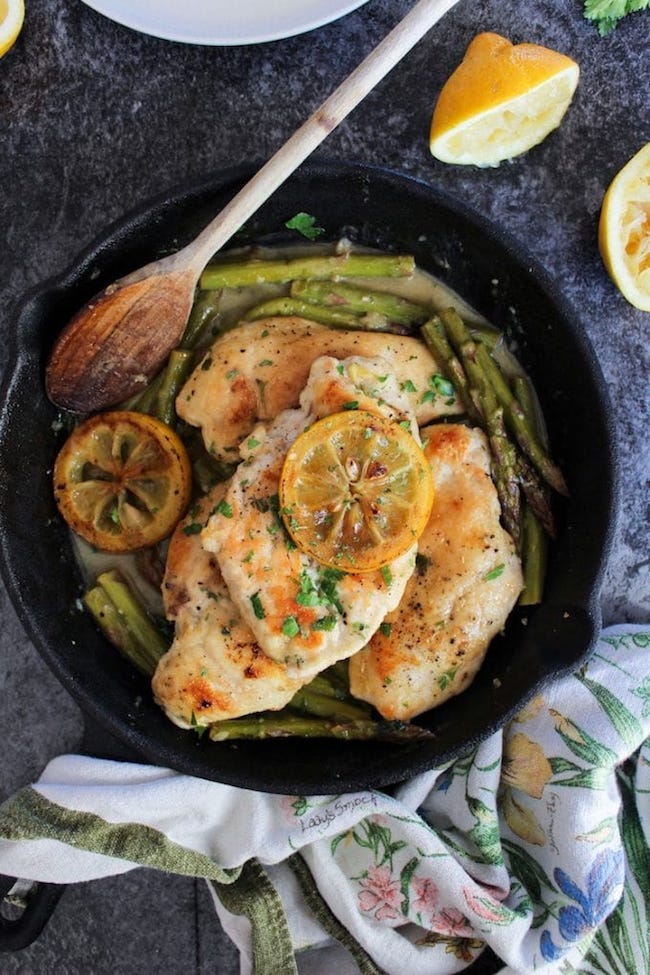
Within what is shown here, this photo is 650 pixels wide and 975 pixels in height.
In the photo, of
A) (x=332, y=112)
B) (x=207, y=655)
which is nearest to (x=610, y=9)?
(x=332, y=112)

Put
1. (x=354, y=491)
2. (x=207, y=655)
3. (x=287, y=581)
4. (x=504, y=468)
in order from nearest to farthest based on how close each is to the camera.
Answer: (x=354, y=491), (x=287, y=581), (x=207, y=655), (x=504, y=468)

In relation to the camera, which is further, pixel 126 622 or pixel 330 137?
pixel 330 137

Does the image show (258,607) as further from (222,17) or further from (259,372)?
(222,17)

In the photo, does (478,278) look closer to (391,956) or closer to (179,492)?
(179,492)

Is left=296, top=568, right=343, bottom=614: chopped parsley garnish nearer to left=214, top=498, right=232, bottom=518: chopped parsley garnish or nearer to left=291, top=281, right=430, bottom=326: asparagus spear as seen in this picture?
left=214, top=498, right=232, bottom=518: chopped parsley garnish

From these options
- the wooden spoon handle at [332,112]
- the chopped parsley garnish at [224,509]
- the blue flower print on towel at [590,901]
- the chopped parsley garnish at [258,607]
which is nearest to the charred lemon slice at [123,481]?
the chopped parsley garnish at [224,509]

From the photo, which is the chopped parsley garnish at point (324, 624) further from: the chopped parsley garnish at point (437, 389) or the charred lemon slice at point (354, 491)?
the chopped parsley garnish at point (437, 389)
